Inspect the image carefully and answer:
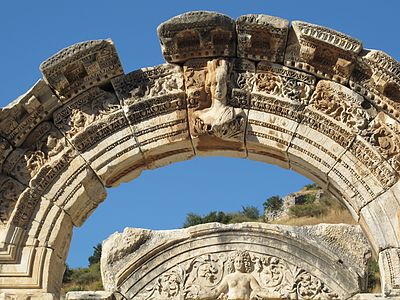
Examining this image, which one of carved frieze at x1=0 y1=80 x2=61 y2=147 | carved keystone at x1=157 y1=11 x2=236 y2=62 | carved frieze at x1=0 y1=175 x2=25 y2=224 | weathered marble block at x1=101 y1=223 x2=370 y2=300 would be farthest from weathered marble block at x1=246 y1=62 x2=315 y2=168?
carved frieze at x1=0 y1=175 x2=25 y2=224

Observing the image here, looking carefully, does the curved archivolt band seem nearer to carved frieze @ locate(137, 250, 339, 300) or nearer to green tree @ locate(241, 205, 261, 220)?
carved frieze @ locate(137, 250, 339, 300)

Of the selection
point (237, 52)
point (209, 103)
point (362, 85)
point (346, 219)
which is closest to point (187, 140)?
point (209, 103)

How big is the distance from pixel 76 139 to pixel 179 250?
66.2 inches

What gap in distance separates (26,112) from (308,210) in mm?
31089

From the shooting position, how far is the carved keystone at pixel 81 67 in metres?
9.95

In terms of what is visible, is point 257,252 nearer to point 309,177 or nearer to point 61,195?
point 309,177

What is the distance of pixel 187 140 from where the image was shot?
1016 centimetres

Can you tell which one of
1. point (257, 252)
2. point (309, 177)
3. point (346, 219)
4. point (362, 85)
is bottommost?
point (257, 252)

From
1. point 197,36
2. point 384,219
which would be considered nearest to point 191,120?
point 197,36

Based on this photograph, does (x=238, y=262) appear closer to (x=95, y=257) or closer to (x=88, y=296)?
(x=88, y=296)

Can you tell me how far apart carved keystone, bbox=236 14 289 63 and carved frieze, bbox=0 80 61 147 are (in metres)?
2.17

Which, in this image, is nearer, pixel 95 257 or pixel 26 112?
pixel 26 112

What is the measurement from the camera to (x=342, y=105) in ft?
32.6

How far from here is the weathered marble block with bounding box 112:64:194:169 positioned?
1008cm
